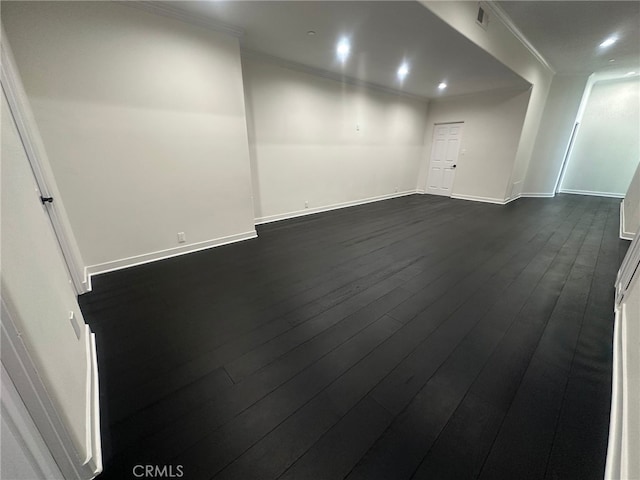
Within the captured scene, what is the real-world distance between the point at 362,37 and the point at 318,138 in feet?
6.32

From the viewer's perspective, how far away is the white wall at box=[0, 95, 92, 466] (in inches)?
32.3

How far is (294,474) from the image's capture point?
41.5 inches

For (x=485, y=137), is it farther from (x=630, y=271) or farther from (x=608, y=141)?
(x=630, y=271)

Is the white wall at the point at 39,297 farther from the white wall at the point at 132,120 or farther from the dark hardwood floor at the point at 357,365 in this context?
the white wall at the point at 132,120

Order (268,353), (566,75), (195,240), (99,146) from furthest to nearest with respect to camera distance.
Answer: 1. (566,75)
2. (195,240)
3. (99,146)
4. (268,353)

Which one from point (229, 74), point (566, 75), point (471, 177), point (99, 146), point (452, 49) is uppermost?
point (566, 75)

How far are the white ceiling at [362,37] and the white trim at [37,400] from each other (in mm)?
3164

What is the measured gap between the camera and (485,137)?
20.9ft

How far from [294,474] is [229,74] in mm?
3842

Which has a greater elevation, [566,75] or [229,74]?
[566,75]

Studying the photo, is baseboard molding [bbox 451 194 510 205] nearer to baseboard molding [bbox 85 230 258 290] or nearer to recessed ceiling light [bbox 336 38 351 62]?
→ recessed ceiling light [bbox 336 38 351 62]

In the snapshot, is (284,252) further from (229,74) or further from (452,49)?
(452,49)

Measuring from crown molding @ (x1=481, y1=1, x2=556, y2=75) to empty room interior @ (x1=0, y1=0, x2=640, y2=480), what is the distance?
0.04m

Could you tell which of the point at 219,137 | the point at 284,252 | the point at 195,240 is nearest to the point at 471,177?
the point at 284,252
